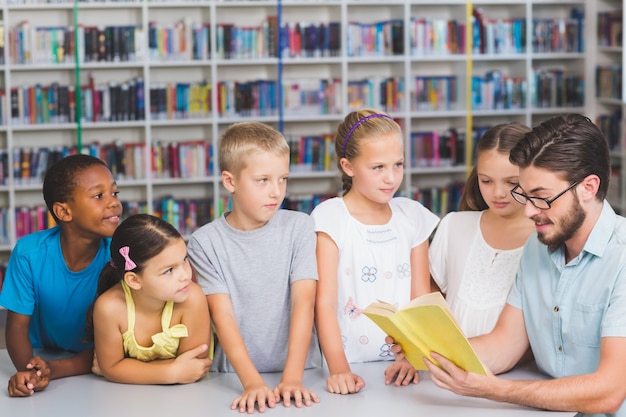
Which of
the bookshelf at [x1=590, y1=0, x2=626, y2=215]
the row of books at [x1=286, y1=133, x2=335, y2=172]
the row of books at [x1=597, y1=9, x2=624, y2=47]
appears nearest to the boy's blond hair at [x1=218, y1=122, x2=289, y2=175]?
the row of books at [x1=286, y1=133, x2=335, y2=172]

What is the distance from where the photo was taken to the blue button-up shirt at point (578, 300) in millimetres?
1976

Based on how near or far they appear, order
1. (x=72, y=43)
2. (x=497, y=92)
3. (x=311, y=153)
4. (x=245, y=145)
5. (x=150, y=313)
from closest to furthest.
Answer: (x=150, y=313)
(x=245, y=145)
(x=72, y=43)
(x=311, y=153)
(x=497, y=92)

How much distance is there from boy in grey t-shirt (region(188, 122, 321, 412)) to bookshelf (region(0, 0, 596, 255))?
334cm

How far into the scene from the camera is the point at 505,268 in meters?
2.40

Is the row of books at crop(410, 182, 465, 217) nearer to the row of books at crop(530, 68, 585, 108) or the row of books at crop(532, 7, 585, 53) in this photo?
the row of books at crop(530, 68, 585, 108)

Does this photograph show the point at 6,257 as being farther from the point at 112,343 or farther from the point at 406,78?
the point at 112,343

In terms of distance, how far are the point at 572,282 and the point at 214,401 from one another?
84 cm

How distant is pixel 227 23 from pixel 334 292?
3985 millimetres

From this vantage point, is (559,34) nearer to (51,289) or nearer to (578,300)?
(578,300)

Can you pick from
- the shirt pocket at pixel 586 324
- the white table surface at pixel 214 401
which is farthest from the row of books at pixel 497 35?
the shirt pocket at pixel 586 324

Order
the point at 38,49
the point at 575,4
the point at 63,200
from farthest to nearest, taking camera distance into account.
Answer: the point at 575,4
the point at 38,49
the point at 63,200

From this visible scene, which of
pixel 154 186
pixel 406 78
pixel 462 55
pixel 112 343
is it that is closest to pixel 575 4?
pixel 462 55

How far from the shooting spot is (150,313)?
2.17m

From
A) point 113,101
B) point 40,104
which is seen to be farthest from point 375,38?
point 40,104
